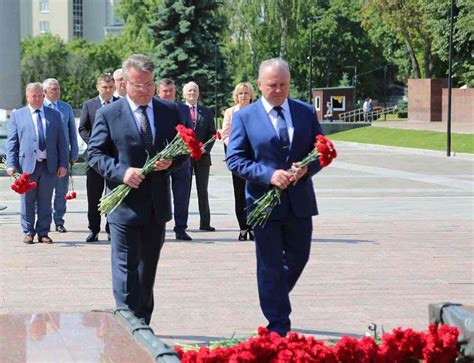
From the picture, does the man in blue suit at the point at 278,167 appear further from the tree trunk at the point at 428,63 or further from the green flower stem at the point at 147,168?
the tree trunk at the point at 428,63

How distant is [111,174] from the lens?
6.64 metres

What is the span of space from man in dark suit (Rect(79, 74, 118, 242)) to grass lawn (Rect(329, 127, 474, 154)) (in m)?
23.5

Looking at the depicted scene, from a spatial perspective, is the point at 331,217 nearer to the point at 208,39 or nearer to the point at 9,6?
the point at 208,39

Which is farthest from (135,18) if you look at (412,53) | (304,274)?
(304,274)

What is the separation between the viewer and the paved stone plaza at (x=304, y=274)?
7.86 m

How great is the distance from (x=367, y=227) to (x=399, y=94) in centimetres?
10071

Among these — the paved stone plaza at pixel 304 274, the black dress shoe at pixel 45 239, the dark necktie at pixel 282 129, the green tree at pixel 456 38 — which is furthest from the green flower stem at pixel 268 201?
the green tree at pixel 456 38

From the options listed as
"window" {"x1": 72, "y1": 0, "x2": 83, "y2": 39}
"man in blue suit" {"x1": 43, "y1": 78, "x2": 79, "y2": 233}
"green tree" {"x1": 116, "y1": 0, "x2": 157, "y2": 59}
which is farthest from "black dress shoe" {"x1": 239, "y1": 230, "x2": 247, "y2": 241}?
"window" {"x1": 72, "y1": 0, "x2": 83, "y2": 39}

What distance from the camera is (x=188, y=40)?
54.3 metres

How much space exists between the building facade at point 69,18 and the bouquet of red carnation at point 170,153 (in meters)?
141

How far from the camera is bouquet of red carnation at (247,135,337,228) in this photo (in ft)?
21.5

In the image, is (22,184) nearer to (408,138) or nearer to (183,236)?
(183,236)

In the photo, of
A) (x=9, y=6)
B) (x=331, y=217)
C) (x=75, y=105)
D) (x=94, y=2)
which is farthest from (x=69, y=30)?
(x=331, y=217)

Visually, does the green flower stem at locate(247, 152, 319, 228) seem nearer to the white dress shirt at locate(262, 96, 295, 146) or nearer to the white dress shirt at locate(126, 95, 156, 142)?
the white dress shirt at locate(262, 96, 295, 146)
